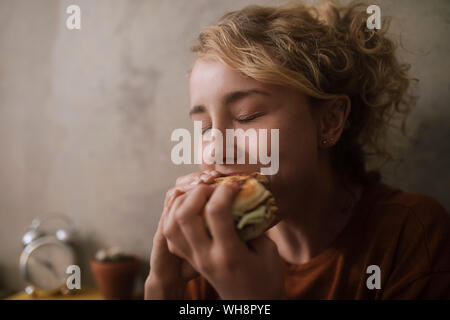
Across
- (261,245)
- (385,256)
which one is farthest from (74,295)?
(385,256)

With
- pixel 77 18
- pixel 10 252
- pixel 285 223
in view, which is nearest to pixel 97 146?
pixel 77 18

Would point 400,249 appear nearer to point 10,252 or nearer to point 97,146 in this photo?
point 97,146

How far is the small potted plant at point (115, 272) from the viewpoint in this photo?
0.89 m

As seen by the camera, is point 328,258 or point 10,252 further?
point 10,252

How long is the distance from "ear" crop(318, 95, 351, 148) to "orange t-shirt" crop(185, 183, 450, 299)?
19 centimetres

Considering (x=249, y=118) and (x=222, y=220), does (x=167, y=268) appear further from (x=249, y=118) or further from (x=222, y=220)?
(x=249, y=118)

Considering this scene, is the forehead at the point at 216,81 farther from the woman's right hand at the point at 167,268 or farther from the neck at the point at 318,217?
the neck at the point at 318,217

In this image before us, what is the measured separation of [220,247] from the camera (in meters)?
0.54

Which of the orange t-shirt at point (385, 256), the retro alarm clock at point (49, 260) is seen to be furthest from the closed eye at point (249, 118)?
the retro alarm clock at point (49, 260)

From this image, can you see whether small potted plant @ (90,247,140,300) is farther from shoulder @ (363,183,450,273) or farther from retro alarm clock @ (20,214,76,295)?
shoulder @ (363,183,450,273)

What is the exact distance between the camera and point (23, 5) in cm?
90

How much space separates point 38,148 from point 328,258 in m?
0.93

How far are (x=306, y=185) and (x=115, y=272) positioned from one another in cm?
60

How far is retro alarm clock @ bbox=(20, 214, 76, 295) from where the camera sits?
36.1 inches
